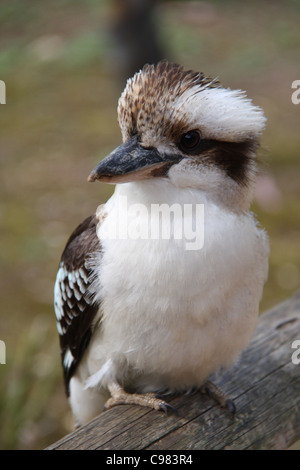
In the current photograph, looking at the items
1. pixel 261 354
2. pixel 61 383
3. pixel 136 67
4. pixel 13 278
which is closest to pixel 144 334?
pixel 261 354

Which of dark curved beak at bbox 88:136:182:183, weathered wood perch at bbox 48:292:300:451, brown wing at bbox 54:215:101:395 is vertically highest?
dark curved beak at bbox 88:136:182:183

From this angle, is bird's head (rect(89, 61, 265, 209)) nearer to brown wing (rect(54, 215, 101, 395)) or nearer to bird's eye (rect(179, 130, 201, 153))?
bird's eye (rect(179, 130, 201, 153))

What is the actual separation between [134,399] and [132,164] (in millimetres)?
752

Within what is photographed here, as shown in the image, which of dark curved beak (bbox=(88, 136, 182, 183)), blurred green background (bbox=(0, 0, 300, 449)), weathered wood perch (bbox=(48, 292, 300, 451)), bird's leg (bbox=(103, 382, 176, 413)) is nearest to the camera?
dark curved beak (bbox=(88, 136, 182, 183))

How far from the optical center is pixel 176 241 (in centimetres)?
183

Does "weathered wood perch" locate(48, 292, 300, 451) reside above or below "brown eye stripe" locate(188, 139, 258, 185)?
below

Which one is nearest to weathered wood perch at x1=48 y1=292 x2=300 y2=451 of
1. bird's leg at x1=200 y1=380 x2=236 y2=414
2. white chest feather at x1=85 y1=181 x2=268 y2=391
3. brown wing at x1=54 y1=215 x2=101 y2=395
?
bird's leg at x1=200 y1=380 x2=236 y2=414

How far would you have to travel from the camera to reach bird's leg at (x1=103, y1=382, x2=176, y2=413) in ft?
6.57

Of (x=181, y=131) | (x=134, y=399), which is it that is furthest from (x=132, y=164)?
(x=134, y=399)

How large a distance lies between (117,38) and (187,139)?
182 inches

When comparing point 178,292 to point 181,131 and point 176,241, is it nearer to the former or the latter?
point 176,241

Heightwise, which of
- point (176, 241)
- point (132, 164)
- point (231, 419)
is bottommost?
point (231, 419)

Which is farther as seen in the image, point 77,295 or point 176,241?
point 77,295

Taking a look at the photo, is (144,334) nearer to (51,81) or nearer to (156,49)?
(156,49)
